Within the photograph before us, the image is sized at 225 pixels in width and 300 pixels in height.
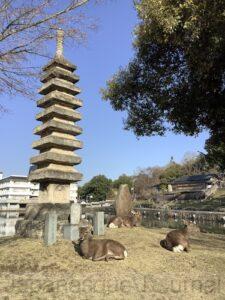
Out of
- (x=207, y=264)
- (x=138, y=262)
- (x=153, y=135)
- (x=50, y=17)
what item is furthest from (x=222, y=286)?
(x=153, y=135)

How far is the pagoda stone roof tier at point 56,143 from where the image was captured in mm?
11516

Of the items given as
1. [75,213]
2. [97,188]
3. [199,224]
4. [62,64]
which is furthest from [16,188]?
[75,213]

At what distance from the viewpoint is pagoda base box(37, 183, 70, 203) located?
36.7 feet

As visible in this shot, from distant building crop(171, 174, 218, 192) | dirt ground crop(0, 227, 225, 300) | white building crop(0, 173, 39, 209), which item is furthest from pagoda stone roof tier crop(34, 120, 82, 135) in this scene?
white building crop(0, 173, 39, 209)

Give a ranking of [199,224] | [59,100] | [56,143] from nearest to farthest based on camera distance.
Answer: [56,143] → [59,100] → [199,224]

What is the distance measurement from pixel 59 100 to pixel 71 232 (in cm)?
535

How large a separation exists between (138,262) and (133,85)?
950 centimetres

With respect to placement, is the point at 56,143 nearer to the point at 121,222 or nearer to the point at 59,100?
the point at 59,100

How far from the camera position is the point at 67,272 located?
6.20m

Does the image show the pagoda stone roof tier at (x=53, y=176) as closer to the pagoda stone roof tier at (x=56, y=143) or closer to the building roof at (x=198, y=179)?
the pagoda stone roof tier at (x=56, y=143)

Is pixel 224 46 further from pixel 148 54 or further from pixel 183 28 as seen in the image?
pixel 148 54

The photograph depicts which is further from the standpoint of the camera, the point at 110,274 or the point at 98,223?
the point at 98,223

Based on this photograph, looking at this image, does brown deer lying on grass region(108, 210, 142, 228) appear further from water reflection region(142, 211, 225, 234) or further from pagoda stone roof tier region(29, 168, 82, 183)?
water reflection region(142, 211, 225, 234)

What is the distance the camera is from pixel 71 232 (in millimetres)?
8406
